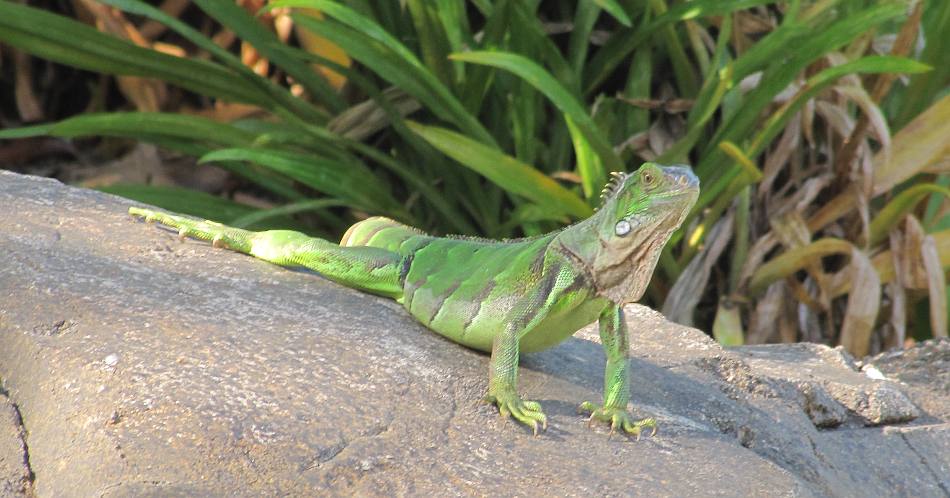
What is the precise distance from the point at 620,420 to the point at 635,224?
21.4 inches

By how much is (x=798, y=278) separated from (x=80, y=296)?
3906 mm

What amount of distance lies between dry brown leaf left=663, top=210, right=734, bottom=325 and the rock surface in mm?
1323

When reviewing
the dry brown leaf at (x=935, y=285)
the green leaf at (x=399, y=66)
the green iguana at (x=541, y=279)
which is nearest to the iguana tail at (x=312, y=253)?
the green iguana at (x=541, y=279)

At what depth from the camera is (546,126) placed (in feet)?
19.5

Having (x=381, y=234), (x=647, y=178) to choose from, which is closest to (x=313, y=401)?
(x=647, y=178)

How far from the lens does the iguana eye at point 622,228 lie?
3123 millimetres

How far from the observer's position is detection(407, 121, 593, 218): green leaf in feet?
17.1

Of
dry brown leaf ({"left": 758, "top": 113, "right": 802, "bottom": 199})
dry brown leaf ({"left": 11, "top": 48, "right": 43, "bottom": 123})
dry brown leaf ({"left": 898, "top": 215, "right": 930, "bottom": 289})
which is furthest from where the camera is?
dry brown leaf ({"left": 11, "top": 48, "right": 43, "bottom": 123})

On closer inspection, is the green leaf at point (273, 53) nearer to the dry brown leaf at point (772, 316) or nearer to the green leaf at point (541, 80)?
the green leaf at point (541, 80)

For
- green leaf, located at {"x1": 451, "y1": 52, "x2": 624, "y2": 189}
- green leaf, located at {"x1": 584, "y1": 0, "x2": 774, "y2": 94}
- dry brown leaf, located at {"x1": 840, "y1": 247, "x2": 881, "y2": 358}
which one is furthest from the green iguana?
dry brown leaf, located at {"x1": 840, "y1": 247, "x2": 881, "y2": 358}

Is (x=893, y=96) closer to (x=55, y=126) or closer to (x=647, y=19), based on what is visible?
(x=647, y=19)

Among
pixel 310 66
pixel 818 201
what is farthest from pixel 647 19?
pixel 310 66

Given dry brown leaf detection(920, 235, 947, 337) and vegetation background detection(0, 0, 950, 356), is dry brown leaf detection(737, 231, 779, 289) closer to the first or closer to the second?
vegetation background detection(0, 0, 950, 356)

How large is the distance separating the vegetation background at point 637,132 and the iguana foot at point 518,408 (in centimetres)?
213
